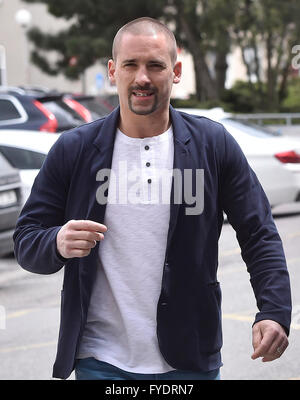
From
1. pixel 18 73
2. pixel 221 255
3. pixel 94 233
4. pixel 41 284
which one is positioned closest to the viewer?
pixel 94 233

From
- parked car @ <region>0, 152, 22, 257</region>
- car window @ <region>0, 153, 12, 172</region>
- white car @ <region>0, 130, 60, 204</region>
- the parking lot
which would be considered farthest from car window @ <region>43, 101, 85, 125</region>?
parked car @ <region>0, 152, 22, 257</region>

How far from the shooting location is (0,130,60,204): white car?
9.71 metres

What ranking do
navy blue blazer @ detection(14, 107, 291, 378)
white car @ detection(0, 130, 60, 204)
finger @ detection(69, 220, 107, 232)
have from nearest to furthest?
finger @ detection(69, 220, 107, 232)
navy blue blazer @ detection(14, 107, 291, 378)
white car @ detection(0, 130, 60, 204)

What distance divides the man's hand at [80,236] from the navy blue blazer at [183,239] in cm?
10

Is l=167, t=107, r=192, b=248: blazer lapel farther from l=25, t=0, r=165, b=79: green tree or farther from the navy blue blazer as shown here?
l=25, t=0, r=165, b=79: green tree

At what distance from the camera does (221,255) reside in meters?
9.17

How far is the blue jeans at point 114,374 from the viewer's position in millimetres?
2654

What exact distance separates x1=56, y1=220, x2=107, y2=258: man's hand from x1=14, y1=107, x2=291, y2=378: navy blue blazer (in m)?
0.10

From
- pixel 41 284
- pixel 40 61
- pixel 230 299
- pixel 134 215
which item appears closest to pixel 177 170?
pixel 134 215

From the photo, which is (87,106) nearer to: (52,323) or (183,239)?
(52,323)

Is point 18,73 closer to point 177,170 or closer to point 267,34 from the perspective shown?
point 267,34

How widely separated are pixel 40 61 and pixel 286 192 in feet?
85.4

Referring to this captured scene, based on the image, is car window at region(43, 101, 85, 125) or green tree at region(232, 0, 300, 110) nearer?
car window at region(43, 101, 85, 125)

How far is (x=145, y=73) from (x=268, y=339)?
85 centimetres
